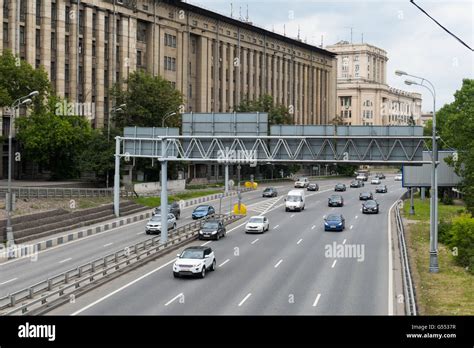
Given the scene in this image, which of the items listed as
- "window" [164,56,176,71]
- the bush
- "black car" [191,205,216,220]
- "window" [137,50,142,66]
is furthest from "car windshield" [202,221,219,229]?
"window" [164,56,176,71]

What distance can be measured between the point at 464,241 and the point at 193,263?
17.5 m

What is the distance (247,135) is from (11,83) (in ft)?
99.2

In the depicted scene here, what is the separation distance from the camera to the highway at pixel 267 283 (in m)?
25.5

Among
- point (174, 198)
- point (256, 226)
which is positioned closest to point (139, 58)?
point (174, 198)

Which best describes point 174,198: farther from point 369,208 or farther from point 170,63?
point 170,63

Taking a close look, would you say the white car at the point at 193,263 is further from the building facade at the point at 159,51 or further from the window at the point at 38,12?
the window at the point at 38,12

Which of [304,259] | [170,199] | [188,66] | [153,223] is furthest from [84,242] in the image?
[188,66]

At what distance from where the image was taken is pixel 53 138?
224 ft

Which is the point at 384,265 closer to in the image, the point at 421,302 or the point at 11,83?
the point at 421,302

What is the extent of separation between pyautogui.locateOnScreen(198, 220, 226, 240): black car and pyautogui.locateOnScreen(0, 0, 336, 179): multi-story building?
36.6 m

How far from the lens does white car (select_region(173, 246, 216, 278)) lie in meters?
31.8

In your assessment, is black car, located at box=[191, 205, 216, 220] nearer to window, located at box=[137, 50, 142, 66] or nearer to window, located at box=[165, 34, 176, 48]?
window, located at box=[137, 50, 142, 66]

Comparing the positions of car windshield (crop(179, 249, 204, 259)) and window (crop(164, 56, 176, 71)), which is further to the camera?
window (crop(164, 56, 176, 71))

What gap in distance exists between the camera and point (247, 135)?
4506cm
